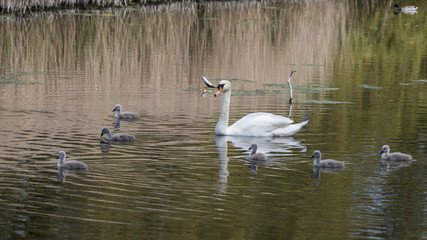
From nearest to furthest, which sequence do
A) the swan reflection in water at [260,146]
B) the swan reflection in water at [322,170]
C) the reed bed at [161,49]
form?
the swan reflection in water at [322,170]
the swan reflection in water at [260,146]
the reed bed at [161,49]

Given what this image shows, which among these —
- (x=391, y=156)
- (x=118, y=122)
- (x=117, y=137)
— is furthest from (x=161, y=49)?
(x=391, y=156)

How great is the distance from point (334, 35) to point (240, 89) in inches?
723

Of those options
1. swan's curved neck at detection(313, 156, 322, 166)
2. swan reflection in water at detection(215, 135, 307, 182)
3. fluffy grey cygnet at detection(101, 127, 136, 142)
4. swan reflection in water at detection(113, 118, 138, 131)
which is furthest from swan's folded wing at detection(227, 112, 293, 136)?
swan's curved neck at detection(313, 156, 322, 166)

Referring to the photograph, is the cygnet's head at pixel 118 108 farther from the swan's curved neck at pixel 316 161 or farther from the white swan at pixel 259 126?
the swan's curved neck at pixel 316 161

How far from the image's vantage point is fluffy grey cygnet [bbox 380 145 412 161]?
1302 centimetres

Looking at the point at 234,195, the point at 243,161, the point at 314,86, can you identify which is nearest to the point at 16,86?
the point at 314,86

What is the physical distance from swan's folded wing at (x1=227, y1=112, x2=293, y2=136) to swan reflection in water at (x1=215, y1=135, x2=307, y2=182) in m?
0.12

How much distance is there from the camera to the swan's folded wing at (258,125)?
15438 mm

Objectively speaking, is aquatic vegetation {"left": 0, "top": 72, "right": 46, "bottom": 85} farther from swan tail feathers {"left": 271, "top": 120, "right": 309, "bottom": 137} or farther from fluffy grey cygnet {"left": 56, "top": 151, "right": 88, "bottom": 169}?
fluffy grey cygnet {"left": 56, "top": 151, "right": 88, "bottom": 169}

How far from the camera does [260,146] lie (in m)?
14.8

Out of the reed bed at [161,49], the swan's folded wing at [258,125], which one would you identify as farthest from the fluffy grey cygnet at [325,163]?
the reed bed at [161,49]

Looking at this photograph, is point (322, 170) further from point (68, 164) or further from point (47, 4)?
point (47, 4)

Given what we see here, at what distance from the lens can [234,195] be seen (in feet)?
35.9

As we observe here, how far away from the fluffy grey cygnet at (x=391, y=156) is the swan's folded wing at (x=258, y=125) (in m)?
2.82
